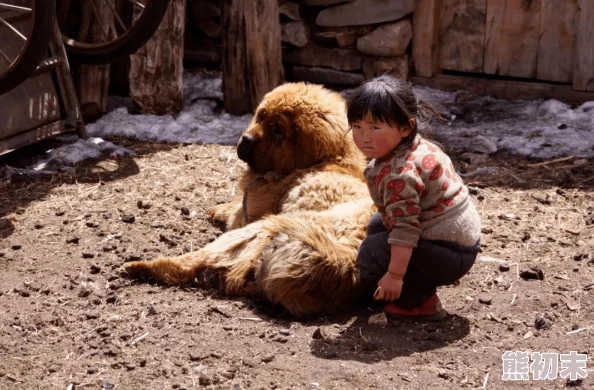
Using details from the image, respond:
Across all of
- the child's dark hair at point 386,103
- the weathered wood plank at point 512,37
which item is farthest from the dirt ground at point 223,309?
the weathered wood plank at point 512,37

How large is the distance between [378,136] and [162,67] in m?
4.11

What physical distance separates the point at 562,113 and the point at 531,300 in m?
3.43

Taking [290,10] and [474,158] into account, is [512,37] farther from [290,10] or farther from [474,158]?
[290,10]

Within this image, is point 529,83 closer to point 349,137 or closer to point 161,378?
point 349,137

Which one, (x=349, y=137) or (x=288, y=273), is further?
(x=349, y=137)

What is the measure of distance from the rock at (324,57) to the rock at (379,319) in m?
4.36

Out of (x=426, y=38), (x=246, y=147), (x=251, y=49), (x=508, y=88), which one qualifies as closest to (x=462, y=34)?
(x=426, y=38)

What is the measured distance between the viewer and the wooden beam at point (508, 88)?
25.3ft

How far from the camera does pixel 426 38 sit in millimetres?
8070

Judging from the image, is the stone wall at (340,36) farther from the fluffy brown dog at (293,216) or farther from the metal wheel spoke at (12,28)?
the fluffy brown dog at (293,216)

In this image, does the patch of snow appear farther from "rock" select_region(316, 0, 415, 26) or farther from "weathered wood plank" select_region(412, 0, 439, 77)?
"rock" select_region(316, 0, 415, 26)

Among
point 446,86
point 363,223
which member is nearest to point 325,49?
point 446,86

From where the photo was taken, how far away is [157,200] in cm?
607

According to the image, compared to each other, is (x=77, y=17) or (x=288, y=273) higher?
(x=77, y=17)
